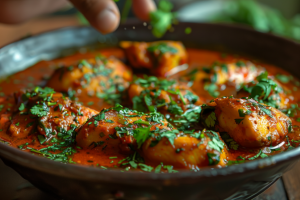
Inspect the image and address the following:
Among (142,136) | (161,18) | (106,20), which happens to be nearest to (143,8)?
(161,18)

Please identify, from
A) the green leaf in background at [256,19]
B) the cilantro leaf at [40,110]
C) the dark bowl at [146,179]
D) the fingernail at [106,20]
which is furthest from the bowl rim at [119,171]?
the green leaf in background at [256,19]

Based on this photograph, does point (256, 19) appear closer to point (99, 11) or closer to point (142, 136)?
point (99, 11)

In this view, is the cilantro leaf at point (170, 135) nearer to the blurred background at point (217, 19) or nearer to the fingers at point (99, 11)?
the fingers at point (99, 11)

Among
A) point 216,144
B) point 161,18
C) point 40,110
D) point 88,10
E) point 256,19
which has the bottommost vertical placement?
point 40,110

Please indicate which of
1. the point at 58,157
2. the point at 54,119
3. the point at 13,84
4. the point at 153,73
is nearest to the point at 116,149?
the point at 58,157

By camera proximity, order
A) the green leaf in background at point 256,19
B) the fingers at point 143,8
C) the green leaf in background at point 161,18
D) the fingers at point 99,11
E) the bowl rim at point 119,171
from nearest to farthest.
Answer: the bowl rim at point 119,171
the fingers at point 99,11
the green leaf in background at point 161,18
the fingers at point 143,8
the green leaf in background at point 256,19

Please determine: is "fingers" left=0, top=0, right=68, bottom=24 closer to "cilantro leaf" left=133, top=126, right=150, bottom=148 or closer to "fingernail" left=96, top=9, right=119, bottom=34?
"fingernail" left=96, top=9, right=119, bottom=34

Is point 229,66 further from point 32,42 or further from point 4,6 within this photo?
point 4,6

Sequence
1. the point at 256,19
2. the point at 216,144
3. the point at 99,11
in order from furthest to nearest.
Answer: the point at 256,19, the point at 99,11, the point at 216,144

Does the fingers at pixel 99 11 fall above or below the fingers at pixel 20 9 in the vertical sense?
above
